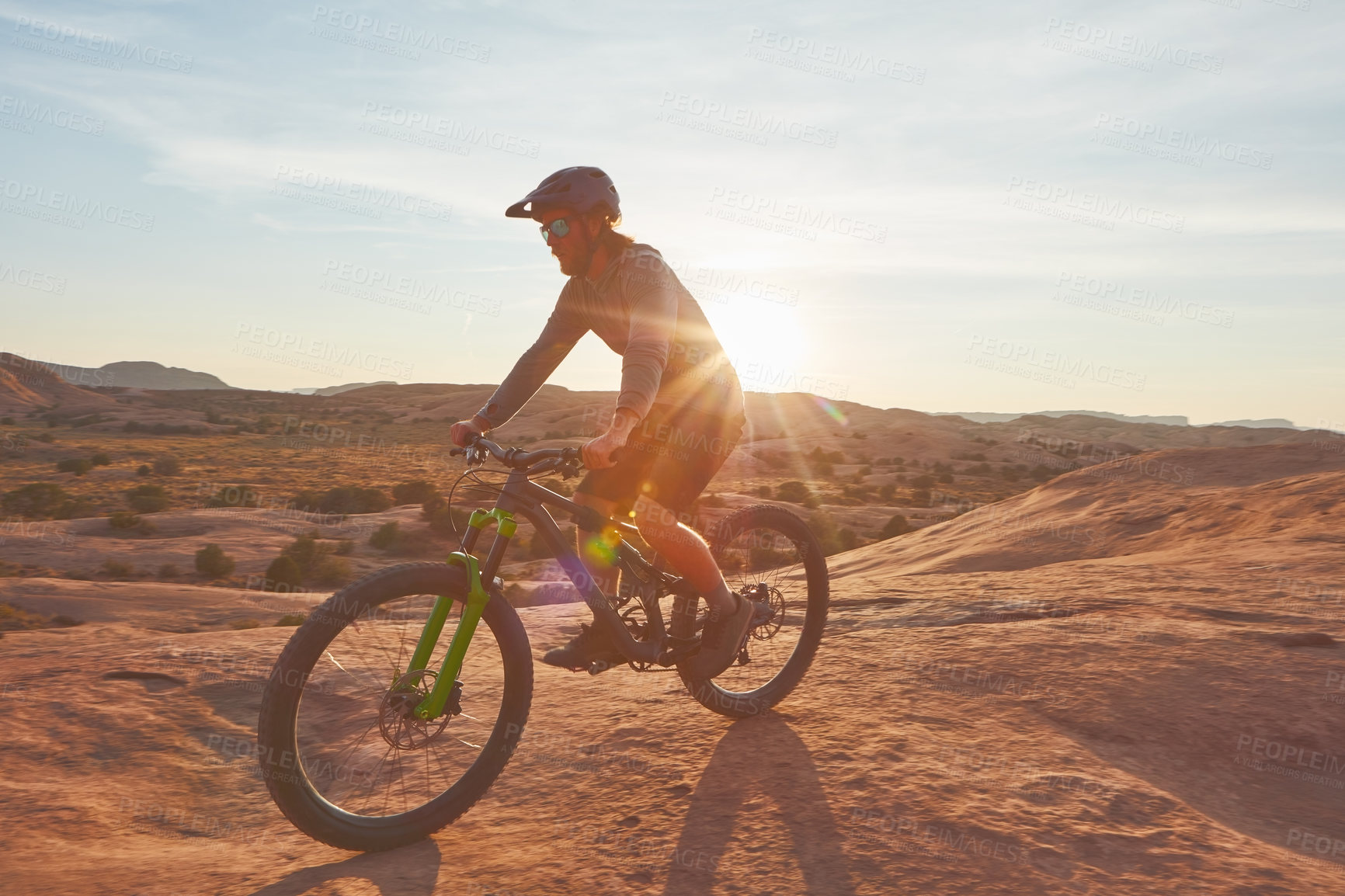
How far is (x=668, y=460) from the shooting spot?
3922 millimetres

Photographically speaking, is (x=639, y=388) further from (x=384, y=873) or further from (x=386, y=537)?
(x=386, y=537)

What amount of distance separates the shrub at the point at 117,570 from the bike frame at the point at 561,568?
1426 cm

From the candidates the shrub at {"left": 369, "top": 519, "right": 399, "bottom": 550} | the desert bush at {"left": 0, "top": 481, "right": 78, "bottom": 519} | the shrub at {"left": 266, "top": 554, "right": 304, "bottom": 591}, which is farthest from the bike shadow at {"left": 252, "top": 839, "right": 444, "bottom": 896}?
the desert bush at {"left": 0, "top": 481, "right": 78, "bottom": 519}

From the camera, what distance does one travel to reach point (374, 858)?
2992 mm

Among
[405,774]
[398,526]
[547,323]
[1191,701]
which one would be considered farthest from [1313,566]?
[398,526]

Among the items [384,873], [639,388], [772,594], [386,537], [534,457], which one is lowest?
[386,537]

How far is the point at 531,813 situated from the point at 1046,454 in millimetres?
60515

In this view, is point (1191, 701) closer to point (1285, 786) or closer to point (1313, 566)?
point (1285, 786)

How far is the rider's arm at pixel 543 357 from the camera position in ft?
13.1

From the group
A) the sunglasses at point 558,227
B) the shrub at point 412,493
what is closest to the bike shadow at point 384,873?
the sunglasses at point 558,227

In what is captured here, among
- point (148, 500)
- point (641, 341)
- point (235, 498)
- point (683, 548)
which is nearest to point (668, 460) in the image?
point (683, 548)

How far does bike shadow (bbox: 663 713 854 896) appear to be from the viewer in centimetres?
272

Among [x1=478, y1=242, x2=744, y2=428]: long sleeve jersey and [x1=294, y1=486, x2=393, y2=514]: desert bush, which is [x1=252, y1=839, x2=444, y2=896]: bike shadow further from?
[x1=294, y1=486, x2=393, y2=514]: desert bush

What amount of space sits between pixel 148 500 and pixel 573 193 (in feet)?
79.0
